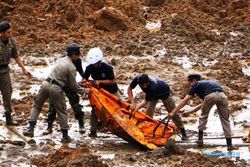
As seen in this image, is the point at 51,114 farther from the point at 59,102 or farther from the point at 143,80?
the point at 143,80

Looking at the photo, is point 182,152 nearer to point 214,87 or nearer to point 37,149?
point 214,87

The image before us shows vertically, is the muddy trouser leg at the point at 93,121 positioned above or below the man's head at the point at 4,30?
below

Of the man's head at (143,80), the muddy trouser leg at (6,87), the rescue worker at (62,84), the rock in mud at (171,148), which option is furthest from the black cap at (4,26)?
the rock in mud at (171,148)

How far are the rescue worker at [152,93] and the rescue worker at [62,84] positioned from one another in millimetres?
910

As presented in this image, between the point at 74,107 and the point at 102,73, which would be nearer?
the point at 102,73

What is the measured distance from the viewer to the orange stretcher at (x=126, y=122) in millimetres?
11812

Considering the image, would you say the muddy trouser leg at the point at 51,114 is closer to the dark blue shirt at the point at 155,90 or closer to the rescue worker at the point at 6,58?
the rescue worker at the point at 6,58

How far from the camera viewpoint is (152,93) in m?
12.1

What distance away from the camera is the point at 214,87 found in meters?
11.8

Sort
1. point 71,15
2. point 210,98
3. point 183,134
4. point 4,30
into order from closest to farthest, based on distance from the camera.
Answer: point 210,98
point 4,30
point 183,134
point 71,15

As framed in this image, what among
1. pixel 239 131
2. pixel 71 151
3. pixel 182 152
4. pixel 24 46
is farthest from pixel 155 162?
pixel 24 46

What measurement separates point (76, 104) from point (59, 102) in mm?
754

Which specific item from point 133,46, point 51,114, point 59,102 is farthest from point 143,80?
point 133,46

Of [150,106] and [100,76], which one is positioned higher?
[100,76]
